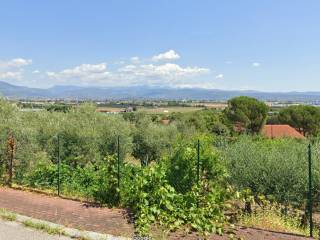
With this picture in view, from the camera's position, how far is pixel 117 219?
30.4 ft

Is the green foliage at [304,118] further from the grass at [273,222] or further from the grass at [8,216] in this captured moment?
the grass at [8,216]

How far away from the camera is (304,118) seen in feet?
200

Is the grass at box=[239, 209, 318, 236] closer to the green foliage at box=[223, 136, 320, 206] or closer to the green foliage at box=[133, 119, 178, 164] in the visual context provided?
the green foliage at box=[223, 136, 320, 206]

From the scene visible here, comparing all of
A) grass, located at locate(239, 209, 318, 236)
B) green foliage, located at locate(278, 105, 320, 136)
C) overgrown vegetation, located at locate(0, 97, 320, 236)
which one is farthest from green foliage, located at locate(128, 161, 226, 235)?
green foliage, located at locate(278, 105, 320, 136)

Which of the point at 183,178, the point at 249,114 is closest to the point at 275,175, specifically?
the point at 183,178

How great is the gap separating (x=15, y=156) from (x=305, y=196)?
32.6 ft

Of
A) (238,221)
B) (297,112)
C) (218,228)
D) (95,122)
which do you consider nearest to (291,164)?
(238,221)

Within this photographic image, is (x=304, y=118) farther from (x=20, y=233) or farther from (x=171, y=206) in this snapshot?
(x=20, y=233)

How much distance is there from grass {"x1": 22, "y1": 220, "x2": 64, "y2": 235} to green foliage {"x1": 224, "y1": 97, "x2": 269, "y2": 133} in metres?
52.7

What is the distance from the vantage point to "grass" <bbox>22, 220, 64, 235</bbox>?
8039mm

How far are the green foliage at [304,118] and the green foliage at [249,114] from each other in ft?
17.5

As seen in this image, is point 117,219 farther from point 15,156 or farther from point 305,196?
point 15,156

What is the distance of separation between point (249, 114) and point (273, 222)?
51256 mm

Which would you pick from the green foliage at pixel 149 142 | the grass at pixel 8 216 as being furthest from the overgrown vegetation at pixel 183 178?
the green foliage at pixel 149 142
